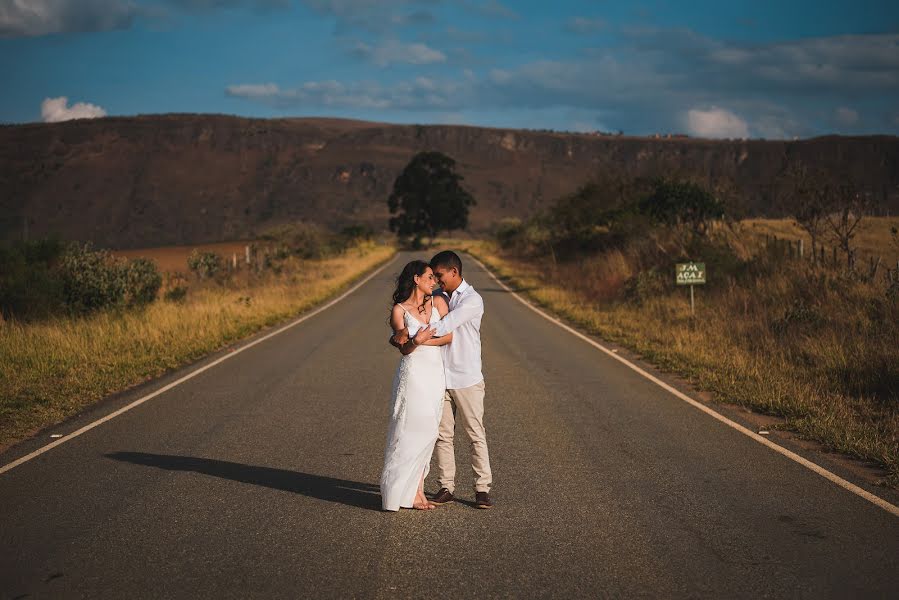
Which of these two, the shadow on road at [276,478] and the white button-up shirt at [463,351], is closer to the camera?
the white button-up shirt at [463,351]

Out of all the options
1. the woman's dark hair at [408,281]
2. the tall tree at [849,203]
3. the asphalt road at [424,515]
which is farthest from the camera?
the tall tree at [849,203]

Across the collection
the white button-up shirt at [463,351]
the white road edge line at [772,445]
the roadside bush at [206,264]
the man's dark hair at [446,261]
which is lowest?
the roadside bush at [206,264]

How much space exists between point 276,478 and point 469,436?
1.72 metres

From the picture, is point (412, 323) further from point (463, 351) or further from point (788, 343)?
point (788, 343)

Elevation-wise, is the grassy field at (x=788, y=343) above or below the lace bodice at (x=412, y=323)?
below

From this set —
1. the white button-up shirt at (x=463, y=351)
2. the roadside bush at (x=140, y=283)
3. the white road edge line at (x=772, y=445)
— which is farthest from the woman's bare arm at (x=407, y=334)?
the roadside bush at (x=140, y=283)

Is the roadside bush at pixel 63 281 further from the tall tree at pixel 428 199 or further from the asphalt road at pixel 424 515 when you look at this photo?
the tall tree at pixel 428 199

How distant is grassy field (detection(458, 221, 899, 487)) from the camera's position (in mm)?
9508

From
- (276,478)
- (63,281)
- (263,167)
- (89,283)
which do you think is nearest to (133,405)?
(276,478)

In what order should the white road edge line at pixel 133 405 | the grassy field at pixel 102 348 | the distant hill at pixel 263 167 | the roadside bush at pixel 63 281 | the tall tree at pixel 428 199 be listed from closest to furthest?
the white road edge line at pixel 133 405 → the grassy field at pixel 102 348 → the roadside bush at pixel 63 281 → the tall tree at pixel 428 199 → the distant hill at pixel 263 167

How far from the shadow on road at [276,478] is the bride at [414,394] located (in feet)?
1.03

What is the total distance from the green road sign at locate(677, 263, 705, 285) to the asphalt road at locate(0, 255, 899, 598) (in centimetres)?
826

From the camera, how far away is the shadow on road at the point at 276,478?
676 cm

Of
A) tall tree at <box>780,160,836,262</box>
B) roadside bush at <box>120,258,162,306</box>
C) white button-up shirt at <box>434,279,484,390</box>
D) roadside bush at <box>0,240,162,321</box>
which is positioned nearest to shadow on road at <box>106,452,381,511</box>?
white button-up shirt at <box>434,279,484,390</box>
